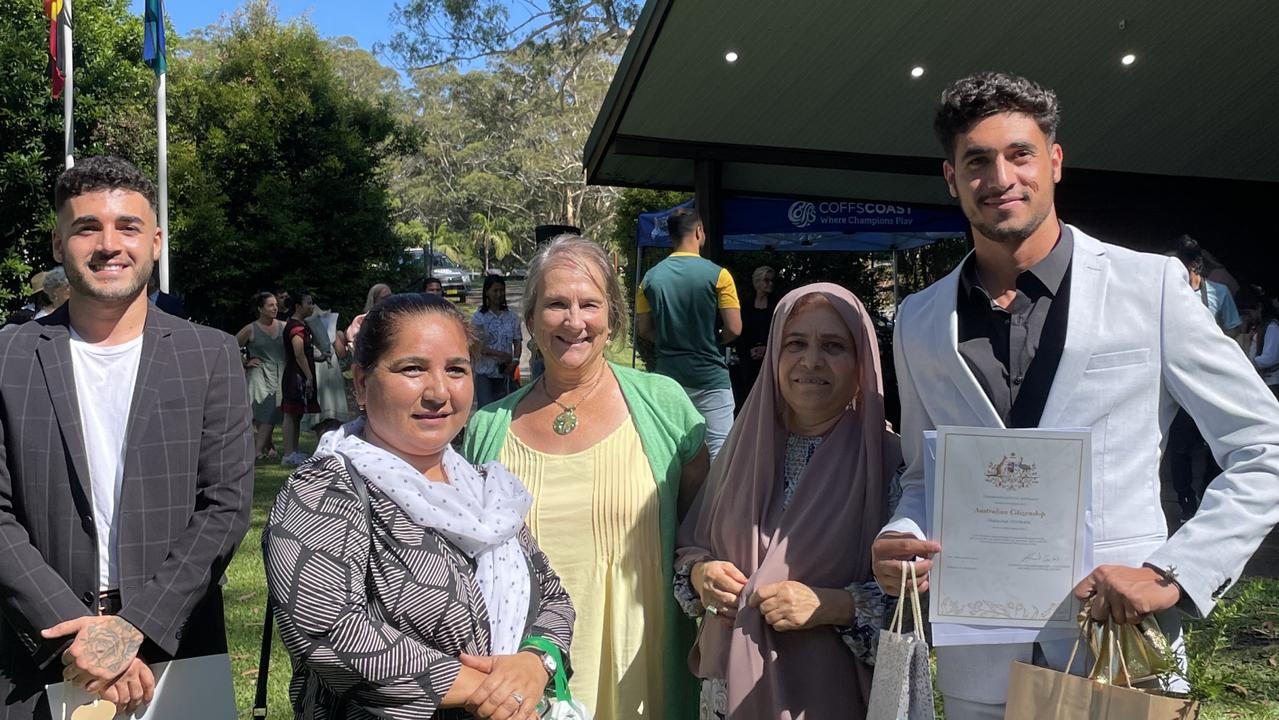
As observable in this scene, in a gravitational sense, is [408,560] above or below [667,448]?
below

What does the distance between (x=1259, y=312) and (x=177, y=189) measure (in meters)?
19.1

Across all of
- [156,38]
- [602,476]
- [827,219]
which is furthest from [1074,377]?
[156,38]

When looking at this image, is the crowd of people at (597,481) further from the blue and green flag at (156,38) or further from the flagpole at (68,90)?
the flagpole at (68,90)

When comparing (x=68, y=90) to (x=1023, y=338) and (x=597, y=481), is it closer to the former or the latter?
(x=597, y=481)

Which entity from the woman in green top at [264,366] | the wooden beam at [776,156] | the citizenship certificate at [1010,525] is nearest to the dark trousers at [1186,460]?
the wooden beam at [776,156]

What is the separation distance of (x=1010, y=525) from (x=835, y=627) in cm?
70

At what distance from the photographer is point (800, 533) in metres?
2.81

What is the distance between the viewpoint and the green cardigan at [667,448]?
3.19m

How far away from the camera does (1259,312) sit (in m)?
9.98

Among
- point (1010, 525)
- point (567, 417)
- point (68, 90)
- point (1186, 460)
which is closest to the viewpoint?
point (1010, 525)

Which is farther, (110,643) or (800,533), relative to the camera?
(800,533)

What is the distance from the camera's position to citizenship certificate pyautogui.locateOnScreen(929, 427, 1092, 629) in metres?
2.14

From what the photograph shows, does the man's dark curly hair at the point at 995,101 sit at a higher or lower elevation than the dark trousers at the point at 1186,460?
higher

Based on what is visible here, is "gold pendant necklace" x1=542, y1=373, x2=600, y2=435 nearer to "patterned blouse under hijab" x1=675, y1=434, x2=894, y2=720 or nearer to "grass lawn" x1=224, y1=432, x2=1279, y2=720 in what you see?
"patterned blouse under hijab" x1=675, y1=434, x2=894, y2=720
